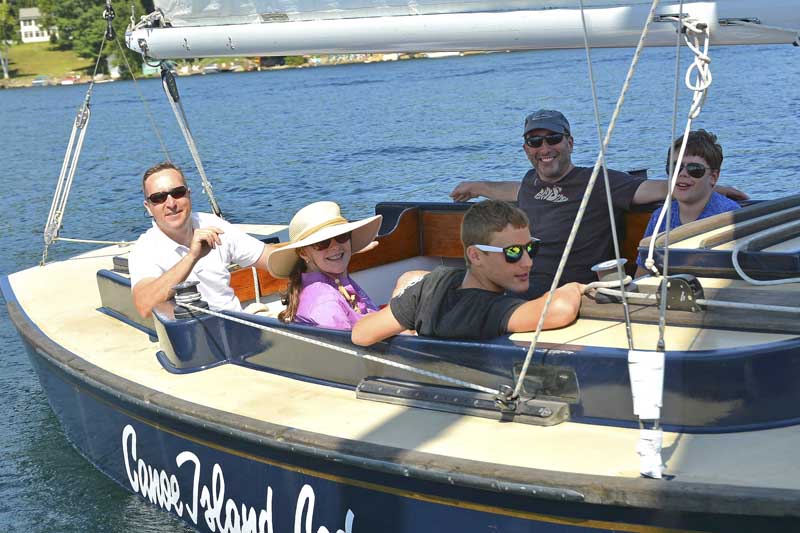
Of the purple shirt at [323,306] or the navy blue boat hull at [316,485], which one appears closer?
the navy blue boat hull at [316,485]

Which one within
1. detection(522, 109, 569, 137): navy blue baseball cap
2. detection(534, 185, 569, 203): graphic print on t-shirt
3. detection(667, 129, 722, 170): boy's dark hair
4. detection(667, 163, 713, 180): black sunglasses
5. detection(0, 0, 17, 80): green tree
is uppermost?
detection(0, 0, 17, 80): green tree

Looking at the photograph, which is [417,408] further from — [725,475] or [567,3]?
[567,3]

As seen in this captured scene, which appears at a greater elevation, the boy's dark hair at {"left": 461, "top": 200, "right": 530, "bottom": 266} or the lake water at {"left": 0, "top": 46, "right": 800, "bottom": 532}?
the boy's dark hair at {"left": 461, "top": 200, "right": 530, "bottom": 266}

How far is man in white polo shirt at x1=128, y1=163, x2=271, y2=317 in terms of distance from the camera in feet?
16.4

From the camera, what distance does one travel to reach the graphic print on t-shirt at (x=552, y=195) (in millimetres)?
5379

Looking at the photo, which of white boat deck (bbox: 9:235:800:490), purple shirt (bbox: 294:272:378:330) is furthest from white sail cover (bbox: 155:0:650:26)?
white boat deck (bbox: 9:235:800:490)

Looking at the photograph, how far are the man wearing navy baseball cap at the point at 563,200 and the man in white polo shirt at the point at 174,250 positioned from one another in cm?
155

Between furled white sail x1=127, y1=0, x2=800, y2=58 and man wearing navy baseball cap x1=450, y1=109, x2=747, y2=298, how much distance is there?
0.69 m

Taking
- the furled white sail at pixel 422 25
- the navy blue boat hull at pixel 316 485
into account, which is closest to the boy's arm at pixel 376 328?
the navy blue boat hull at pixel 316 485

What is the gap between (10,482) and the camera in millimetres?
6641

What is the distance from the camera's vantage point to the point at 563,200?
537cm

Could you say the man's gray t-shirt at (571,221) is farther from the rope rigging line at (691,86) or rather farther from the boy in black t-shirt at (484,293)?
the rope rigging line at (691,86)

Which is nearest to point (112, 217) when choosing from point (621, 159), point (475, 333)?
point (621, 159)

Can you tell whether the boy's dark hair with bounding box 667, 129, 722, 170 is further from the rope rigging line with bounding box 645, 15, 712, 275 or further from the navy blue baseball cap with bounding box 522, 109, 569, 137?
the rope rigging line with bounding box 645, 15, 712, 275
